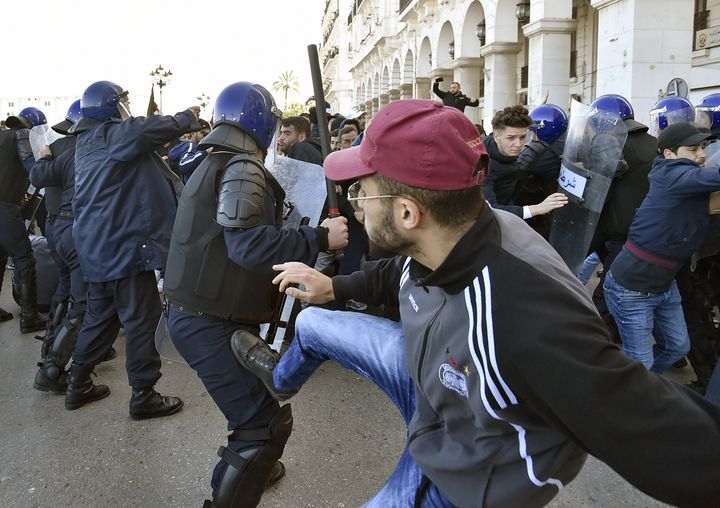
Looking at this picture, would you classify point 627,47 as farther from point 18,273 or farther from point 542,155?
point 18,273

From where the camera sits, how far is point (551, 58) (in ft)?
41.5

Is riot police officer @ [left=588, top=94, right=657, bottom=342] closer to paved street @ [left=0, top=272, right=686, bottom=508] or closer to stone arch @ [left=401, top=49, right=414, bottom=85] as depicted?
paved street @ [left=0, top=272, right=686, bottom=508]

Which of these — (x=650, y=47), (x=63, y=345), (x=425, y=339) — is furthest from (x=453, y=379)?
(x=650, y=47)

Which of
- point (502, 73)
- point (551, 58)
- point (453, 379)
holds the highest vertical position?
point (551, 58)

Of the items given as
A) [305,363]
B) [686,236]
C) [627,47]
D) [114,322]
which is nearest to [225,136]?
[305,363]

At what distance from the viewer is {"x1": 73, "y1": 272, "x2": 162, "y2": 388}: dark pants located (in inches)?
151

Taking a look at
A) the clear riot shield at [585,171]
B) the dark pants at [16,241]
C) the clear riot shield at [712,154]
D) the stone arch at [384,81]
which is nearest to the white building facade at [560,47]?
the clear riot shield at [585,171]

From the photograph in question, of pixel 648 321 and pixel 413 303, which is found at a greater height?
pixel 413 303

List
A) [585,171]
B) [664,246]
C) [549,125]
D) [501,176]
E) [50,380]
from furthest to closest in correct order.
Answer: [549,125], [501,176], [50,380], [585,171], [664,246]

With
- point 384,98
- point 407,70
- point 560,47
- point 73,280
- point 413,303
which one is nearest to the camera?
point 413,303

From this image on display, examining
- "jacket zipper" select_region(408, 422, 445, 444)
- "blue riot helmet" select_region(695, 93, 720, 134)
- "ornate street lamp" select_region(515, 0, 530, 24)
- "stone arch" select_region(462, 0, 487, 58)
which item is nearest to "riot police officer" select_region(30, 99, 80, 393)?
"jacket zipper" select_region(408, 422, 445, 444)

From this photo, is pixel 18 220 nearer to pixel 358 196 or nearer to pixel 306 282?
pixel 306 282

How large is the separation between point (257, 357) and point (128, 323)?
1.71 m

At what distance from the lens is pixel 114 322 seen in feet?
13.3
